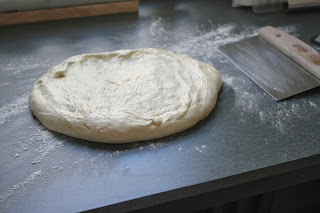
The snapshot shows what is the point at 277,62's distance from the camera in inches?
71.4

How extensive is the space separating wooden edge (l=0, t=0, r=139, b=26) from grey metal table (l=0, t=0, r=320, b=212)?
0.35 metres

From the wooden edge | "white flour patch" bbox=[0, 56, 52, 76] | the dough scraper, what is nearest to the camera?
the dough scraper

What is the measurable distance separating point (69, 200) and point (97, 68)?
0.78m

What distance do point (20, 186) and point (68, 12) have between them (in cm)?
151

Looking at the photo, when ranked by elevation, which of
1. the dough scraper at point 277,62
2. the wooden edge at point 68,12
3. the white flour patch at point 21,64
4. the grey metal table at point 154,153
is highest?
the wooden edge at point 68,12

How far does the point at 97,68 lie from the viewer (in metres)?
1.65

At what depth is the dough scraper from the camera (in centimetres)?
162

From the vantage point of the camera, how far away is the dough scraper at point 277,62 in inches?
63.9

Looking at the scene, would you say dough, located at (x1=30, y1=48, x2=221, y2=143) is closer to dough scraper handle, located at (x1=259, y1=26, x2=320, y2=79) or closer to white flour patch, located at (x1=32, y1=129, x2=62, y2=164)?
white flour patch, located at (x1=32, y1=129, x2=62, y2=164)

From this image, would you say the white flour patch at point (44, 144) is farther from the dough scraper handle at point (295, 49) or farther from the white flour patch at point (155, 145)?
the dough scraper handle at point (295, 49)

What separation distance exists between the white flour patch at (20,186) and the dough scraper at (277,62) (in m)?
1.17

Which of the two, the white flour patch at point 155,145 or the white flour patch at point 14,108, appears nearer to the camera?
the white flour patch at point 155,145

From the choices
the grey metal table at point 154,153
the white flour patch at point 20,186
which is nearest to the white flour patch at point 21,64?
the grey metal table at point 154,153

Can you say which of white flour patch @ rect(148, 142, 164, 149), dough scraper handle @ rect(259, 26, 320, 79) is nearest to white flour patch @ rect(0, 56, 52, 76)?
white flour patch @ rect(148, 142, 164, 149)
